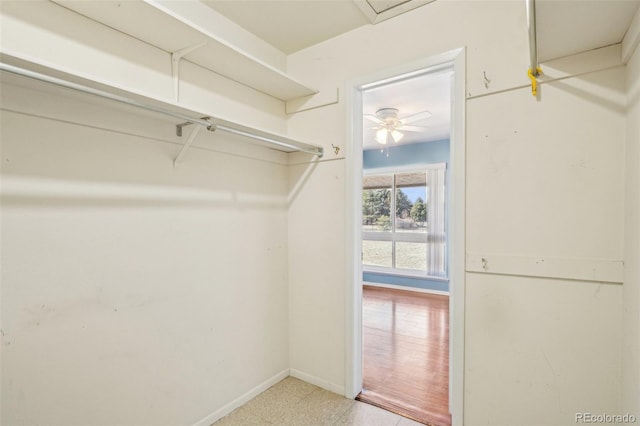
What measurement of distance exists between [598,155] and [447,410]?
174cm

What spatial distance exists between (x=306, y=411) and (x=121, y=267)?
1.45 meters

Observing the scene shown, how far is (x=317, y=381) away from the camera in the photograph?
234cm

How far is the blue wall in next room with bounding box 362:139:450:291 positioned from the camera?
17.0 feet

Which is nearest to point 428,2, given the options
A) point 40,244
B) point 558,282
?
point 558,282

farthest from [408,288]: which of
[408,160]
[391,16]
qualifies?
[391,16]

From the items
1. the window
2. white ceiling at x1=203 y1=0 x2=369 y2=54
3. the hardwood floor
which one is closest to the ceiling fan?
white ceiling at x1=203 y1=0 x2=369 y2=54

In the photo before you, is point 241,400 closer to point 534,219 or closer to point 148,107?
point 148,107

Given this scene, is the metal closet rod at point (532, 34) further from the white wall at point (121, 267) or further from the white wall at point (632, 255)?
the white wall at point (121, 267)

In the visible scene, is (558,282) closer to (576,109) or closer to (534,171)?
(534,171)

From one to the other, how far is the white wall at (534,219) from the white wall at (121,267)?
1.44 meters

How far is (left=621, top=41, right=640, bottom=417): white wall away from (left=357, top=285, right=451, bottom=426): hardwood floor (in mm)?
991

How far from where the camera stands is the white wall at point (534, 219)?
1.44 metres

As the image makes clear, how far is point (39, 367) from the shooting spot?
4.20ft

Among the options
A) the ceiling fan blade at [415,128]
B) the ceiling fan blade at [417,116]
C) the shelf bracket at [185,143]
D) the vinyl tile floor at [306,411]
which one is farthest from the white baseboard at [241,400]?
the ceiling fan blade at [415,128]
